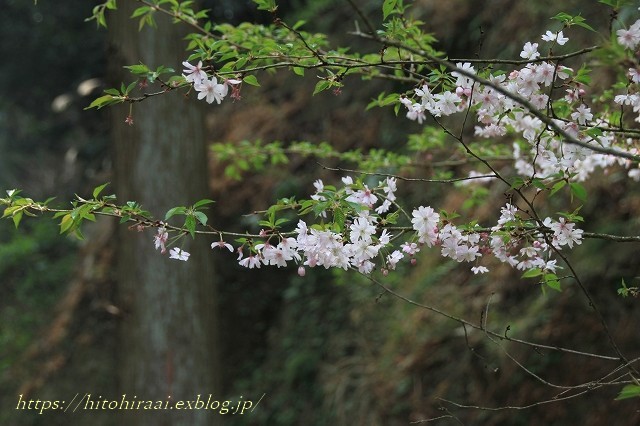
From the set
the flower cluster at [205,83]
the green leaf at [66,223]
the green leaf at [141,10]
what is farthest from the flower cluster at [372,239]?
the green leaf at [141,10]

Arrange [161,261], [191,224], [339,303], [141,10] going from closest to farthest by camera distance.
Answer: [191,224] → [141,10] → [161,261] → [339,303]

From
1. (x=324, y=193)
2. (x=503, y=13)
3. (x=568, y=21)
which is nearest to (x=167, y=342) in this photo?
(x=324, y=193)

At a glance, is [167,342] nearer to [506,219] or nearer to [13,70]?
[506,219]

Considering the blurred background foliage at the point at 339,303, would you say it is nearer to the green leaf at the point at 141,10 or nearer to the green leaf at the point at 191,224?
the green leaf at the point at 191,224

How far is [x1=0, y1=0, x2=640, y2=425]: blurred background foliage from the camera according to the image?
3.51 metres

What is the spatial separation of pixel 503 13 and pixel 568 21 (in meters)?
4.03

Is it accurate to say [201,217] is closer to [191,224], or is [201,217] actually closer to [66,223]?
[191,224]

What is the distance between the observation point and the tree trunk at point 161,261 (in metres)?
3.88

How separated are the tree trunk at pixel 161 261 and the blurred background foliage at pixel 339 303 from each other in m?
0.18

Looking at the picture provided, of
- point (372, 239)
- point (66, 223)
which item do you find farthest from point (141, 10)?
point (372, 239)

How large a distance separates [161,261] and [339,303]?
1.72 metres

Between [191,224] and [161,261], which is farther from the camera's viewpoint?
[161,261]

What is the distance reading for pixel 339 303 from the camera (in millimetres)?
5238

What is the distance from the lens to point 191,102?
4211mm
